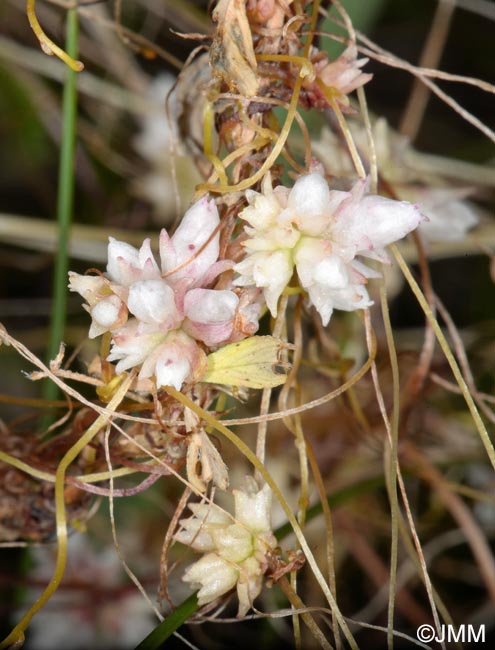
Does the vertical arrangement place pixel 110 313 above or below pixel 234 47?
below

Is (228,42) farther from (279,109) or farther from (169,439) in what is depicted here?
(169,439)

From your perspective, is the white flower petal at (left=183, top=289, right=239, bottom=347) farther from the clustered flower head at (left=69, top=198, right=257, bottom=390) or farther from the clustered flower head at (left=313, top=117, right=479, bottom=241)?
the clustered flower head at (left=313, top=117, right=479, bottom=241)

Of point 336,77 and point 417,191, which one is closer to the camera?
point 336,77

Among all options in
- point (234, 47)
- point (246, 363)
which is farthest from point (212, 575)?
point (234, 47)

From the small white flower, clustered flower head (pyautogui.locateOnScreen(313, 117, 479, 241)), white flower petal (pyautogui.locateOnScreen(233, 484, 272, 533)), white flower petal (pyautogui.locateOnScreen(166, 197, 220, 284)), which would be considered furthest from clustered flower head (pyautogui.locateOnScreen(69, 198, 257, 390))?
the small white flower

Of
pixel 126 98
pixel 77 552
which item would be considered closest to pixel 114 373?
pixel 77 552

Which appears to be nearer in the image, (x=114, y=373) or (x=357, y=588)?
(x=114, y=373)

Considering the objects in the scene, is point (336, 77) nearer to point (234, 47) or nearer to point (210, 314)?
point (234, 47)

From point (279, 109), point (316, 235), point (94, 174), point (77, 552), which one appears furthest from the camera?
point (94, 174)
